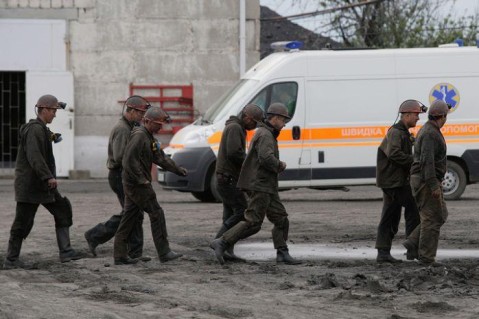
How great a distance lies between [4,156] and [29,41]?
274cm

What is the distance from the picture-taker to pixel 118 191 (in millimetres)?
14594

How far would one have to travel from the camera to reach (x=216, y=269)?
13047 millimetres

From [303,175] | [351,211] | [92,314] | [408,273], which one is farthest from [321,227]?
[92,314]

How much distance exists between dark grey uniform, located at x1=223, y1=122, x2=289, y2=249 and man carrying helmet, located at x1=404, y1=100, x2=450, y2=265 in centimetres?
148

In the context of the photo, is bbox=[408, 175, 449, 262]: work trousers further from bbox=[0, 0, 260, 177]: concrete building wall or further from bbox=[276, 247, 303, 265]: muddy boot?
bbox=[0, 0, 260, 177]: concrete building wall

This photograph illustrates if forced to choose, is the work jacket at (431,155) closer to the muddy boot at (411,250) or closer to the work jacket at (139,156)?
the muddy boot at (411,250)

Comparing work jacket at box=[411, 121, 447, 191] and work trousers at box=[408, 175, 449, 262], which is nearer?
work jacket at box=[411, 121, 447, 191]

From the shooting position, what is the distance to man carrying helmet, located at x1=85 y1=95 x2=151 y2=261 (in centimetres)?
1411

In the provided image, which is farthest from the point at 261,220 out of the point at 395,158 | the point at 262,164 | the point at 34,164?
the point at 34,164

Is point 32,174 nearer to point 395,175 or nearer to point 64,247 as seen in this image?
point 64,247

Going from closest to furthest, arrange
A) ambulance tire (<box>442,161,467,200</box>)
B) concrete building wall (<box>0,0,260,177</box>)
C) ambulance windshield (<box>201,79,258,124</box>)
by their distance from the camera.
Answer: ambulance windshield (<box>201,79,258,124</box>), ambulance tire (<box>442,161,467,200</box>), concrete building wall (<box>0,0,260,177</box>)

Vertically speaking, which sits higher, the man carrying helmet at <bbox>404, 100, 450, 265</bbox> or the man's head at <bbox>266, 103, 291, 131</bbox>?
the man's head at <bbox>266, 103, 291, 131</bbox>

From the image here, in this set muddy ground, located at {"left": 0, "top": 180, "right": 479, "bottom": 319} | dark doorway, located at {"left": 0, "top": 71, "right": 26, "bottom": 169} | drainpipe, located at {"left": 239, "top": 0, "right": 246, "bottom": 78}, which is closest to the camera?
muddy ground, located at {"left": 0, "top": 180, "right": 479, "bottom": 319}

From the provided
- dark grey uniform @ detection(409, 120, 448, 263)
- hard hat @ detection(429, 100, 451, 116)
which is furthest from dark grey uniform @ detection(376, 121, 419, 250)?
hard hat @ detection(429, 100, 451, 116)
